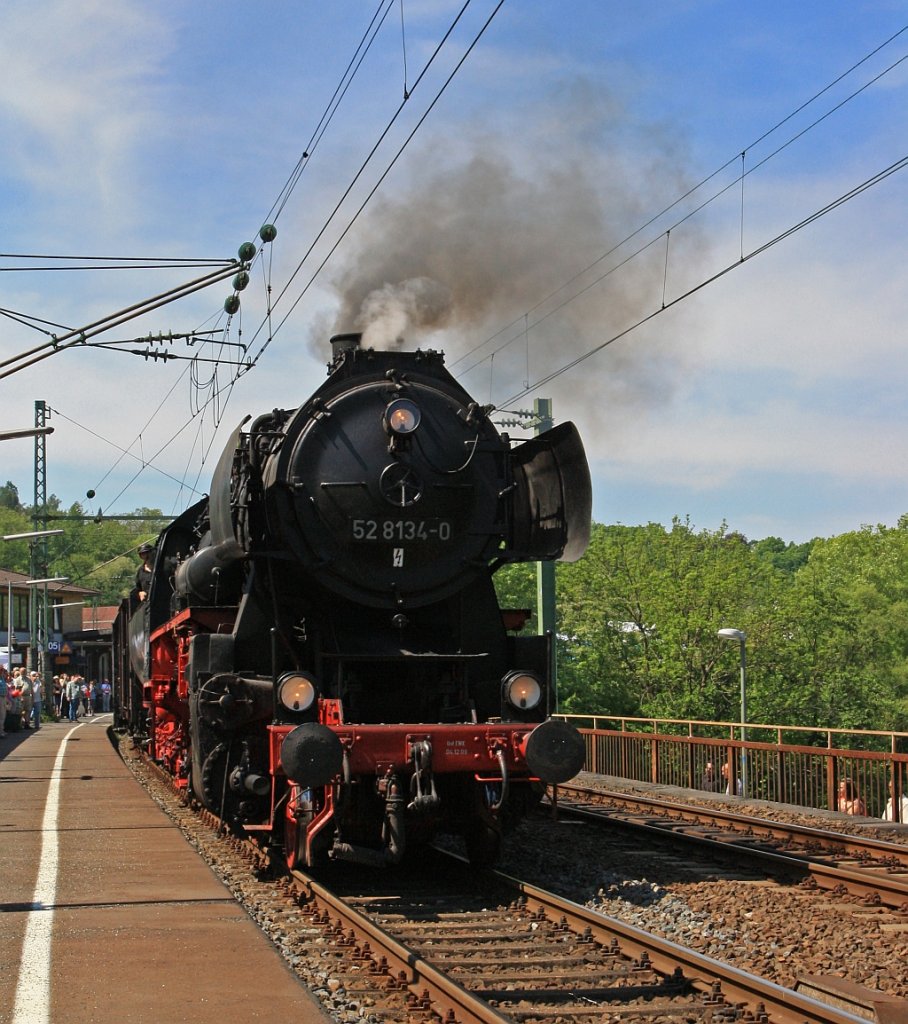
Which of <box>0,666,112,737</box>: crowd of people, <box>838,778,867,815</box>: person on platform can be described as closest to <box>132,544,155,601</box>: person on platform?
<box>838,778,867,815</box>: person on platform

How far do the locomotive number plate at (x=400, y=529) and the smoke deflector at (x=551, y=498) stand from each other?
0.67 m

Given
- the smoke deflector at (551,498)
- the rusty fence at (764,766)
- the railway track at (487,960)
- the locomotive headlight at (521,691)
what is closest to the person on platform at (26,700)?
the rusty fence at (764,766)

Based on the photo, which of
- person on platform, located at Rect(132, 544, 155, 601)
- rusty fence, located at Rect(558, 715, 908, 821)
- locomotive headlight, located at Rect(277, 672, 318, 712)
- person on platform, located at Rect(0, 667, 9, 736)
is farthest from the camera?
person on platform, located at Rect(0, 667, 9, 736)

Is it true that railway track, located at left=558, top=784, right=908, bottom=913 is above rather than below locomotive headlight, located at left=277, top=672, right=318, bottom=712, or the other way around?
below

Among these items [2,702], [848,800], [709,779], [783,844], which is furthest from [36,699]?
[783,844]

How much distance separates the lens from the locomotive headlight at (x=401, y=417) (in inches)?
346

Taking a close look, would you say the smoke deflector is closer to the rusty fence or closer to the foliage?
the rusty fence

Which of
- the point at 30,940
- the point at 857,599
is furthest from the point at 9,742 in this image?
the point at 857,599

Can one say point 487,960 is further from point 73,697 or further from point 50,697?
point 50,697

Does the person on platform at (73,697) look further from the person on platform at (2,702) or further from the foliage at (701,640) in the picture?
the foliage at (701,640)

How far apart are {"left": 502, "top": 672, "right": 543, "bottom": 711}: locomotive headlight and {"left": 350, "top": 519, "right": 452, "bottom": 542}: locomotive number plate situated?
109cm

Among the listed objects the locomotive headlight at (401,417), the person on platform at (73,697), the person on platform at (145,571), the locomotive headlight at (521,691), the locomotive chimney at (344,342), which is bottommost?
the person on platform at (73,697)

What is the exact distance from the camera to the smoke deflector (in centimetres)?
927

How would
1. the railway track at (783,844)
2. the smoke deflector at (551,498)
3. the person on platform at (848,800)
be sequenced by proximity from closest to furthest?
the railway track at (783,844), the smoke deflector at (551,498), the person on platform at (848,800)
